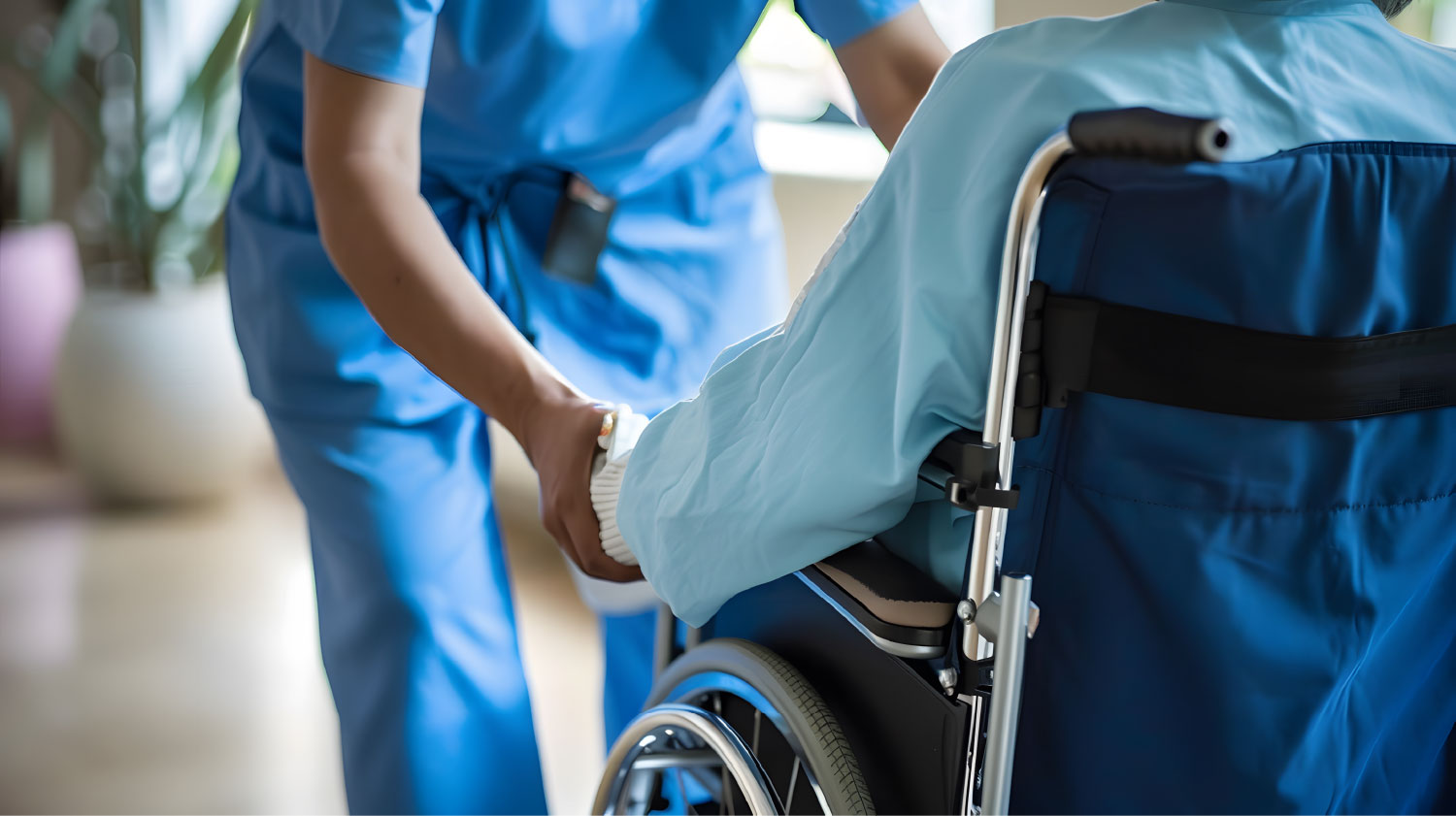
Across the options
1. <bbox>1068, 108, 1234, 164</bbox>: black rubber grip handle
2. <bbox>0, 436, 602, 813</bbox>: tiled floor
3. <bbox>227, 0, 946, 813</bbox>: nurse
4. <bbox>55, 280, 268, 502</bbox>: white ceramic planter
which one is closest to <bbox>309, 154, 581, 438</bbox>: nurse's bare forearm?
<bbox>227, 0, 946, 813</bbox>: nurse

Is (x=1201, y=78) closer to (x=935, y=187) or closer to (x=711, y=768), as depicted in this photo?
(x=935, y=187)

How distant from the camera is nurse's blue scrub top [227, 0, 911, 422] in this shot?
114 centimetres

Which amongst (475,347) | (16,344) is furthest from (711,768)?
(16,344)

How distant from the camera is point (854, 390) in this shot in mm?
673

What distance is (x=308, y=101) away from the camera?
1.08 meters

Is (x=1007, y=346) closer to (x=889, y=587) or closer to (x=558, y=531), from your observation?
(x=889, y=587)

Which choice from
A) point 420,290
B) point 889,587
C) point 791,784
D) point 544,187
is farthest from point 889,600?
point 544,187

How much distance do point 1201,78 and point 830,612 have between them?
40cm

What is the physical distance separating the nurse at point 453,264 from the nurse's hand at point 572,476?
63mm

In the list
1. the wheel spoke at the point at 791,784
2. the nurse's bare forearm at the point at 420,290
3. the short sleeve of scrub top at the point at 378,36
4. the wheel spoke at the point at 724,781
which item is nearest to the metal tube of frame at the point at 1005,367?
the wheel spoke at the point at 791,784

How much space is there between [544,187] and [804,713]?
0.70 meters

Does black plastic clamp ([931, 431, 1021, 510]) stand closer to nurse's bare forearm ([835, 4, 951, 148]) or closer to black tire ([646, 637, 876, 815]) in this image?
black tire ([646, 637, 876, 815])

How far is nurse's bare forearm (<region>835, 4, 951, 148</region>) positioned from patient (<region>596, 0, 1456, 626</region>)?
0.58m

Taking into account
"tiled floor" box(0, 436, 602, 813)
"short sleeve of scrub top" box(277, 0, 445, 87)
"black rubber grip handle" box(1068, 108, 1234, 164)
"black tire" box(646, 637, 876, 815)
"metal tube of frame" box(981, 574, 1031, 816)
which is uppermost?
"black rubber grip handle" box(1068, 108, 1234, 164)
